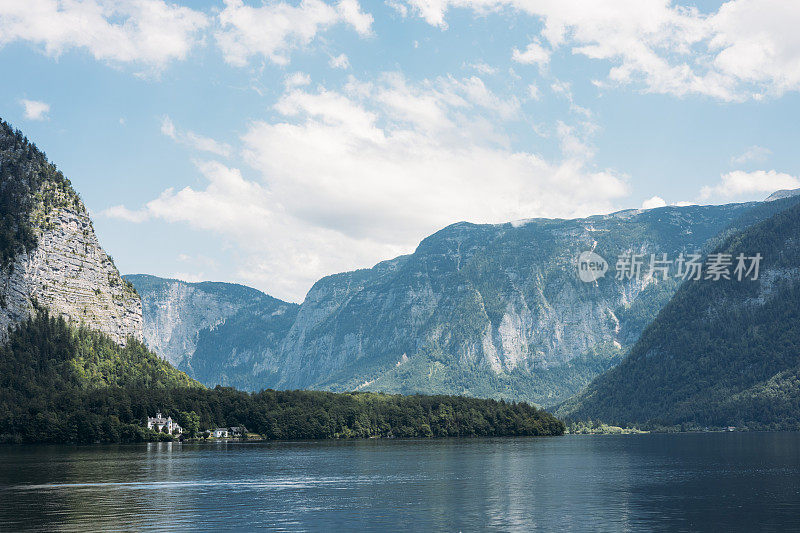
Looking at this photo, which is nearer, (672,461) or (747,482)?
(747,482)

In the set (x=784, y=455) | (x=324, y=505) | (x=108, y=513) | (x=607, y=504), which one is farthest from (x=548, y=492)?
(x=784, y=455)

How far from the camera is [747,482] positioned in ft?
434

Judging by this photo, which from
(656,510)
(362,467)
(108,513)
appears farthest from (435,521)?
(362,467)

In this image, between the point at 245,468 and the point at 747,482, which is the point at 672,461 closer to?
the point at 747,482

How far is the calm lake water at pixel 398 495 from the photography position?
89.1 meters

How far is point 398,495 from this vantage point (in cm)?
11738

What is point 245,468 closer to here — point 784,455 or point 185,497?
point 185,497

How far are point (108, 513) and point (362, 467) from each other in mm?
83979

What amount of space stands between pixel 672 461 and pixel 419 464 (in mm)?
63127

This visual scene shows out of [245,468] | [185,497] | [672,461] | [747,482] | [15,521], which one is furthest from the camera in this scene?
[672,461]

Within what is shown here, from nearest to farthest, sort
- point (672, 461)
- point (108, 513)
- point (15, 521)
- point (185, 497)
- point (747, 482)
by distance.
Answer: point (15, 521) < point (108, 513) < point (185, 497) < point (747, 482) < point (672, 461)

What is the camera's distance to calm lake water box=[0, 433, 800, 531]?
8912 centimetres

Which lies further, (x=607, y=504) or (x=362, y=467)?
(x=362, y=467)

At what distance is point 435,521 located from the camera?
297 ft
